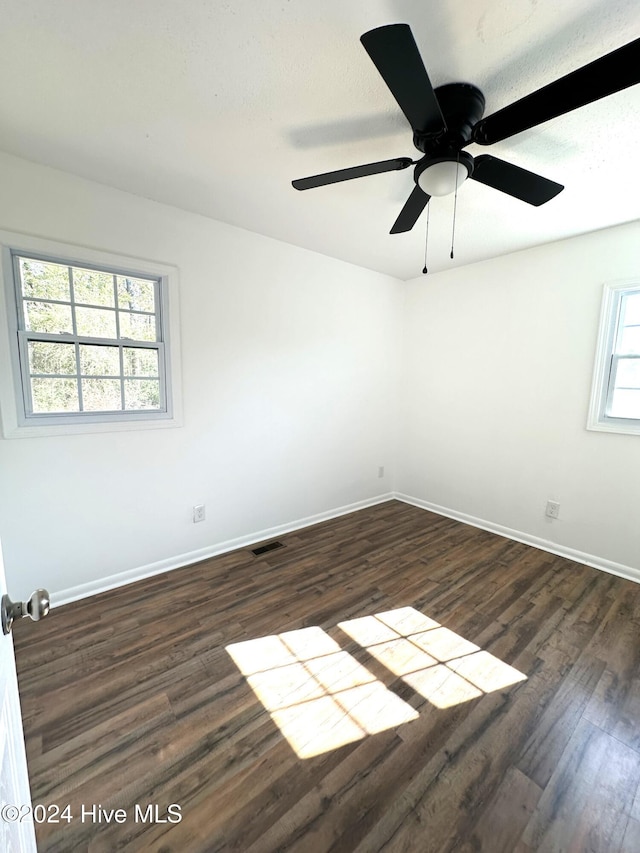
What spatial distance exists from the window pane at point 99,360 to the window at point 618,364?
3612mm

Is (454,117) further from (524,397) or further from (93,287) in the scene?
(524,397)

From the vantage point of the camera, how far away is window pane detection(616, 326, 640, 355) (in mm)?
2584

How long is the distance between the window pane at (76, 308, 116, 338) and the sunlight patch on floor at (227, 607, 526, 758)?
2.08 m

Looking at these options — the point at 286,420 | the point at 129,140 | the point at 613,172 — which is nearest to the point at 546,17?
the point at 613,172

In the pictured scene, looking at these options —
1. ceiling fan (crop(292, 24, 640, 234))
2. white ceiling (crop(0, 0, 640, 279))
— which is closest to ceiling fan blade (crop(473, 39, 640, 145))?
ceiling fan (crop(292, 24, 640, 234))

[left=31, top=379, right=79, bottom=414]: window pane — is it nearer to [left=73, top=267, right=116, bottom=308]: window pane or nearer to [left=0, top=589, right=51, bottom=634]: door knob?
[left=73, top=267, right=116, bottom=308]: window pane

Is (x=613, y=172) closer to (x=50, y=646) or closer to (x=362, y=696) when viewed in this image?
(x=362, y=696)

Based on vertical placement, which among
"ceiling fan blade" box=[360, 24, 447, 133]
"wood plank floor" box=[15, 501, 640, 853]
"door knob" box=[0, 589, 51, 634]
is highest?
"ceiling fan blade" box=[360, 24, 447, 133]

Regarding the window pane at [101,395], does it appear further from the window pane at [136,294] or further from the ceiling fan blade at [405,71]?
the ceiling fan blade at [405,71]

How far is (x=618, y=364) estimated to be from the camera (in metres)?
2.65

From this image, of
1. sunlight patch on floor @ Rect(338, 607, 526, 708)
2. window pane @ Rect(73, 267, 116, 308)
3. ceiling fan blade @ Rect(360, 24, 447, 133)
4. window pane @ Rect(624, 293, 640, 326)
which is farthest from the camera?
window pane @ Rect(624, 293, 640, 326)

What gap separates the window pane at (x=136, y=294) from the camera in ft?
7.55

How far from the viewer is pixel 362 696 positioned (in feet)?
5.14

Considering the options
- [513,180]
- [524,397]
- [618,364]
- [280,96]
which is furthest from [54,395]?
[618,364]
